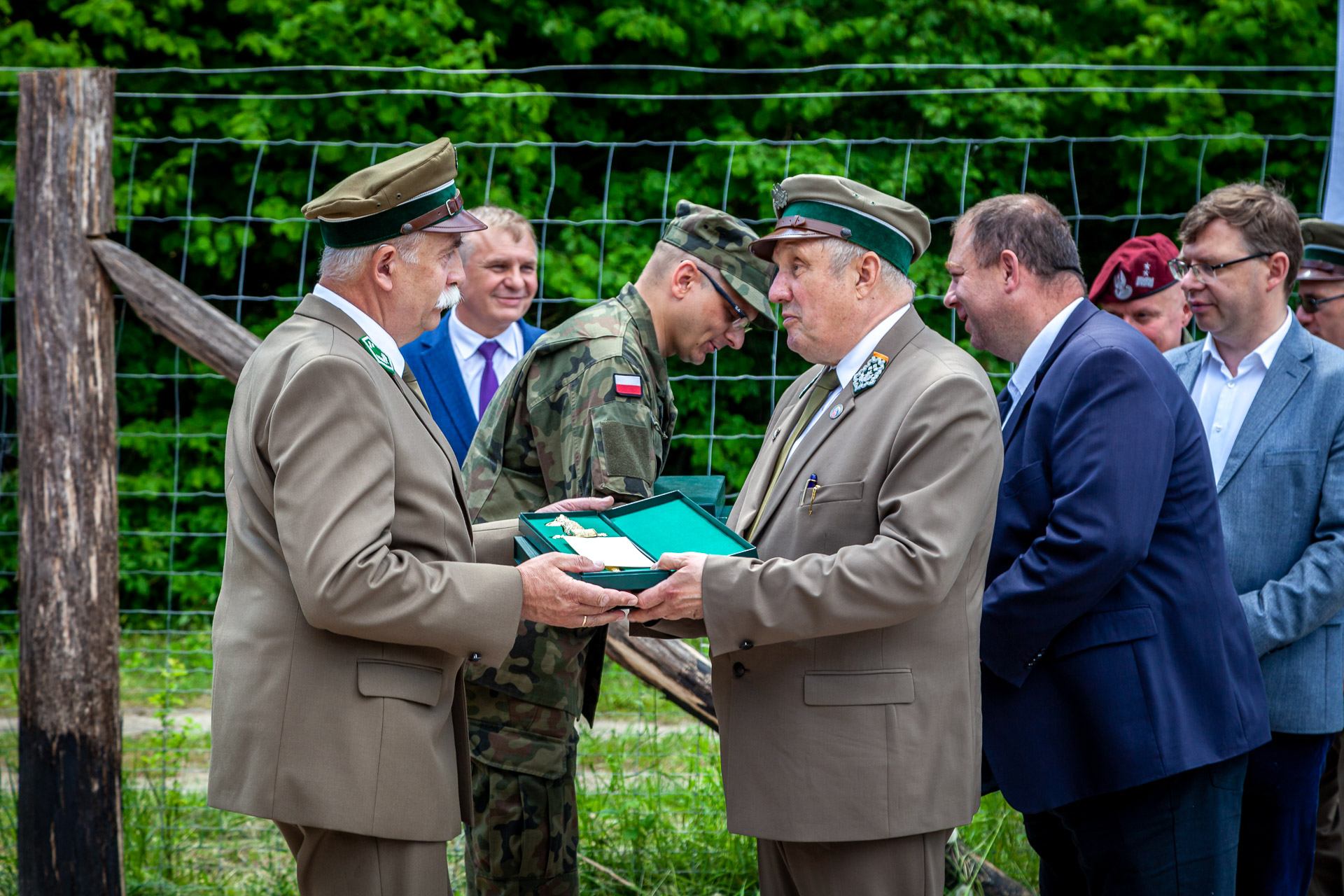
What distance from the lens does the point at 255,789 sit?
214 centimetres

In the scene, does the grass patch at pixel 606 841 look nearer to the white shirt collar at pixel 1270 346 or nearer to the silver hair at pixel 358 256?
the white shirt collar at pixel 1270 346

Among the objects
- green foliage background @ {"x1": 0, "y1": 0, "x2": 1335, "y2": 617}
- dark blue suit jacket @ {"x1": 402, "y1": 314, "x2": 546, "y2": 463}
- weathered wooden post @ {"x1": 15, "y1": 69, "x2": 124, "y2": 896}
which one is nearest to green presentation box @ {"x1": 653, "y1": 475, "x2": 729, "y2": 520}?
dark blue suit jacket @ {"x1": 402, "y1": 314, "x2": 546, "y2": 463}

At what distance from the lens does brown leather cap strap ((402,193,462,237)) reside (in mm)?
2361

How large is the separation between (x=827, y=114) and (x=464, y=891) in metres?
6.81

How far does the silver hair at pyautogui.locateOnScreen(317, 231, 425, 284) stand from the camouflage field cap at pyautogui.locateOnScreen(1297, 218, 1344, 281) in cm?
298

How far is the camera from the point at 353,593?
2057 mm

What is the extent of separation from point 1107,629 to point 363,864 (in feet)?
5.34

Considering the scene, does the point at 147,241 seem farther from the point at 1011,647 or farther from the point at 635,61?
the point at 1011,647

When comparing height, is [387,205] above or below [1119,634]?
above

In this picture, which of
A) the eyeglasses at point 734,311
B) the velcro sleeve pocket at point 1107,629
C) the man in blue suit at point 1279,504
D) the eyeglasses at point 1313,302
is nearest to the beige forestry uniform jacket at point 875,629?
the velcro sleeve pocket at point 1107,629

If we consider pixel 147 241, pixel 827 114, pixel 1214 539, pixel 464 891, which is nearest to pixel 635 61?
pixel 827 114

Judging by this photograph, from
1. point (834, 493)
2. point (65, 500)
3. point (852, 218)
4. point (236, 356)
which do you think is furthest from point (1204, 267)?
point (65, 500)

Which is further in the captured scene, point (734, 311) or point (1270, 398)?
point (734, 311)

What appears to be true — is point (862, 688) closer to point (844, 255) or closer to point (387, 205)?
point (844, 255)
